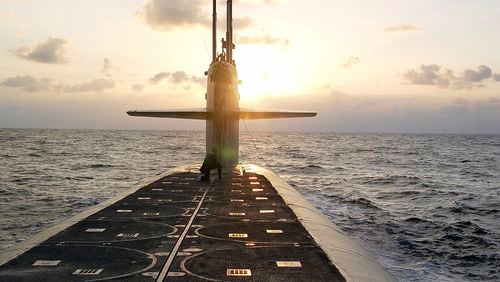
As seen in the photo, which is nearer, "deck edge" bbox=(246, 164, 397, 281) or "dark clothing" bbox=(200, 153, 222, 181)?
"deck edge" bbox=(246, 164, 397, 281)

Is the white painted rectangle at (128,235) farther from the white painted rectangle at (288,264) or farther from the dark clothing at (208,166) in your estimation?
the dark clothing at (208,166)

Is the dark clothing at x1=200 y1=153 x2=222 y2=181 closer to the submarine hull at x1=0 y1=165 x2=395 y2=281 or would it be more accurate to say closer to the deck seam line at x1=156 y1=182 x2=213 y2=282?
the submarine hull at x1=0 y1=165 x2=395 y2=281

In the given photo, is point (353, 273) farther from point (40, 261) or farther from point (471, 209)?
point (471, 209)

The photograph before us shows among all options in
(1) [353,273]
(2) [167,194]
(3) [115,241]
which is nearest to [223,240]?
(3) [115,241]

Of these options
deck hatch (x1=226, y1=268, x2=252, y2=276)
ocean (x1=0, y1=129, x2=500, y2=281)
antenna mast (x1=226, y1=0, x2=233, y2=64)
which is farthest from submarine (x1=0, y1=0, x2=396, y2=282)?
antenna mast (x1=226, y1=0, x2=233, y2=64)

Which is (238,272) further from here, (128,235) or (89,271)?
(128,235)

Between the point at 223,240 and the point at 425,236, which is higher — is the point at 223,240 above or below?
above

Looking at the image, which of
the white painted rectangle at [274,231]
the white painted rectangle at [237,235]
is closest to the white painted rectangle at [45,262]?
the white painted rectangle at [237,235]

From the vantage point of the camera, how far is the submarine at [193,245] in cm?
988

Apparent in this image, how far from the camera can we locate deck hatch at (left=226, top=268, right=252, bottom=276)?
9.78m

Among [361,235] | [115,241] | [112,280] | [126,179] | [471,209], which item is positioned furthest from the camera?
[126,179]

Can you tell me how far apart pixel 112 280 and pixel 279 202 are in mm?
11712

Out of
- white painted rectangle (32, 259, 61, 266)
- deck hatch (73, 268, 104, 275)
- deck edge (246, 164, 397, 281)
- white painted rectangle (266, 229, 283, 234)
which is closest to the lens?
deck hatch (73, 268, 104, 275)

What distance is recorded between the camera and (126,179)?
43500 millimetres
